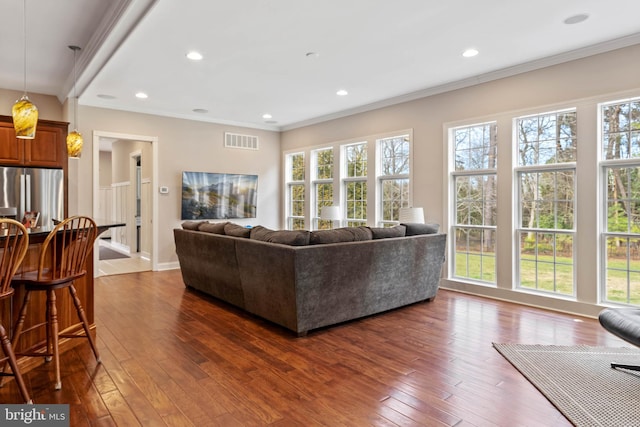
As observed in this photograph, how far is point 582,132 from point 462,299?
7.59ft

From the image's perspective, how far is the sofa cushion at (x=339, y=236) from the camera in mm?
3609

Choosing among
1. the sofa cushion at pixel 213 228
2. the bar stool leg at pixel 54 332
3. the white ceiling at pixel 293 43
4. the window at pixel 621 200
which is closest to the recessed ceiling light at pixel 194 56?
the white ceiling at pixel 293 43

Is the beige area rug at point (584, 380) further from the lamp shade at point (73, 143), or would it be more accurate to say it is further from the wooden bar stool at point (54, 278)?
the lamp shade at point (73, 143)

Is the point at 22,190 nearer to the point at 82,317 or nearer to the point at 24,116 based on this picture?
the point at 24,116

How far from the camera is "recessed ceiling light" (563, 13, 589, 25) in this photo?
11.0 feet

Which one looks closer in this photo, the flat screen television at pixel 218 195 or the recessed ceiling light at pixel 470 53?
the recessed ceiling light at pixel 470 53

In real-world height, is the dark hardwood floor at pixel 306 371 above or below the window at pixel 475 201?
below

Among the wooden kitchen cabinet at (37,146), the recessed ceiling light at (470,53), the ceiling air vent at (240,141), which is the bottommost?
the wooden kitchen cabinet at (37,146)

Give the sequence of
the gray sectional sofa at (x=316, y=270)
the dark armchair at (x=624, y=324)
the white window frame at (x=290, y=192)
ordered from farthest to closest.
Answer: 1. the white window frame at (x=290, y=192)
2. the gray sectional sofa at (x=316, y=270)
3. the dark armchair at (x=624, y=324)

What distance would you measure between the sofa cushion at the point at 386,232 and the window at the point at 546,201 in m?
1.55

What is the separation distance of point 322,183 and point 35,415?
5906mm

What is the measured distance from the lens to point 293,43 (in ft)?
13.0

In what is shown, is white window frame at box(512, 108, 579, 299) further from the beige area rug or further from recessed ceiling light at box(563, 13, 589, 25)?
the beige area rug

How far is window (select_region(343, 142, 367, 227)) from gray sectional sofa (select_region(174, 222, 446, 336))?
2124 mm
